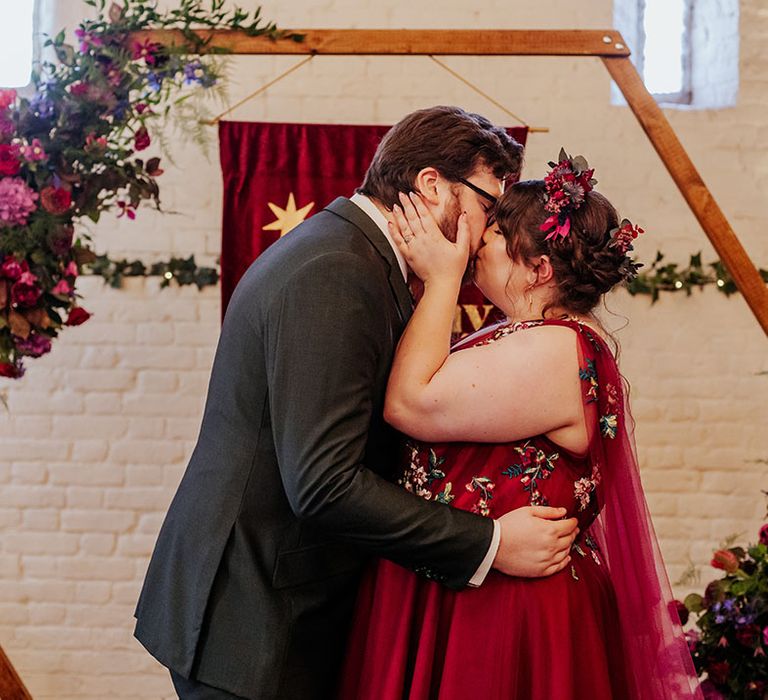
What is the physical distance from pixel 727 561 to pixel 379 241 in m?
1.43

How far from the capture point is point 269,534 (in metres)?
1.91

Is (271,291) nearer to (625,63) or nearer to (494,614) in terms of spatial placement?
(494,614)

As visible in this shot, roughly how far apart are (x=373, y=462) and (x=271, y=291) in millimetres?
432

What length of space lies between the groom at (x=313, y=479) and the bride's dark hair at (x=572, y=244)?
60 millimetres

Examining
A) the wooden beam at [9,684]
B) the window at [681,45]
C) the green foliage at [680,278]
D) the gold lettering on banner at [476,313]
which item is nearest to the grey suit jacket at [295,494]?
the wooden beam at [9,684]

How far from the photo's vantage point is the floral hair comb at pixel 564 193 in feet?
6.54

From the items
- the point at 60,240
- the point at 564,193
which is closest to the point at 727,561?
the point at 564,193

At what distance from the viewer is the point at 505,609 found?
1929 millimetres

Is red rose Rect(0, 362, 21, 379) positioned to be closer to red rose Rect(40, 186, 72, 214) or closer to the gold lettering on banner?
red rose Rect(40, 186, 72, 214)

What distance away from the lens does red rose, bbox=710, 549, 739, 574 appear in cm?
272

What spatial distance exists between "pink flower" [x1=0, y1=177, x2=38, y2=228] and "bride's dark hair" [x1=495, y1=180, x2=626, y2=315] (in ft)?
4.39

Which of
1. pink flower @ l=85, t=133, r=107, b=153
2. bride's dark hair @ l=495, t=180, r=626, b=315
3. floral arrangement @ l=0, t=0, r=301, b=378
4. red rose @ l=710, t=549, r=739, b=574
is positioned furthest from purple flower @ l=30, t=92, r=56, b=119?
red rose @ l=710, t=549, r=739, b=574

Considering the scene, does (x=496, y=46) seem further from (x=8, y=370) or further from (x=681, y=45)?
(x=681, y=45)

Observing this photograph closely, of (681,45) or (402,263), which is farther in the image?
(681,45)
